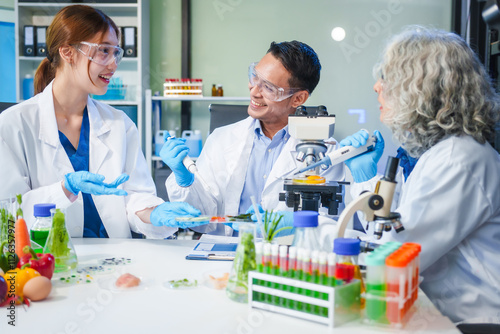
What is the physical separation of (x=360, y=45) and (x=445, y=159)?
10.4 feet

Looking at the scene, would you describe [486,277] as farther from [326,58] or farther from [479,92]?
[326,58]

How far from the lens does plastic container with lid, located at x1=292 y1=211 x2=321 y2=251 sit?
109 centimetres

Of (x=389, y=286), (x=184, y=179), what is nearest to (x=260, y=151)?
(x=184, y=179)

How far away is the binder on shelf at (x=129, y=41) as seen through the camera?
4.03 meters

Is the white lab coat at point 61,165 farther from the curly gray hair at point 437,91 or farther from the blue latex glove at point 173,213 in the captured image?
the curly gray hair at point 437,91

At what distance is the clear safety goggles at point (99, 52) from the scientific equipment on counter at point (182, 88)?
6.70 feet

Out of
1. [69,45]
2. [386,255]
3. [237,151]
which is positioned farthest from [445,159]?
[69,45]

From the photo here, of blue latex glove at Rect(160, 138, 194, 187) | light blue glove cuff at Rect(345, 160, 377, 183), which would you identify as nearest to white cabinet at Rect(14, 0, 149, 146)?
blue latex glove at Rect(160, 138, 194, 187)

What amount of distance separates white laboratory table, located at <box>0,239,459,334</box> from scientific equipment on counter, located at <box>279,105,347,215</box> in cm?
35

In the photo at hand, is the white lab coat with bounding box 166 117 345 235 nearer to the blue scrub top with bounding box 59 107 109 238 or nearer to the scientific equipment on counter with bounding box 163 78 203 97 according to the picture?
the blue scrub top with bounding box 59 107 109 238

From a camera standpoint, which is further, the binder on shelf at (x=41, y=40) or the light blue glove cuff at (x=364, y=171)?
the binder on shelf at (x=41, y=40)

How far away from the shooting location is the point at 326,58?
4273 millimetres

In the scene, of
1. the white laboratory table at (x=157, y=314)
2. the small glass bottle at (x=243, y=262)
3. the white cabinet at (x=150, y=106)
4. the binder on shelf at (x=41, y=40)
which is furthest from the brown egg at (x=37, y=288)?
the binder on shelf at (x=41, y=40)

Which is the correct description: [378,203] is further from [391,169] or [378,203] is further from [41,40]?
[41,40]
